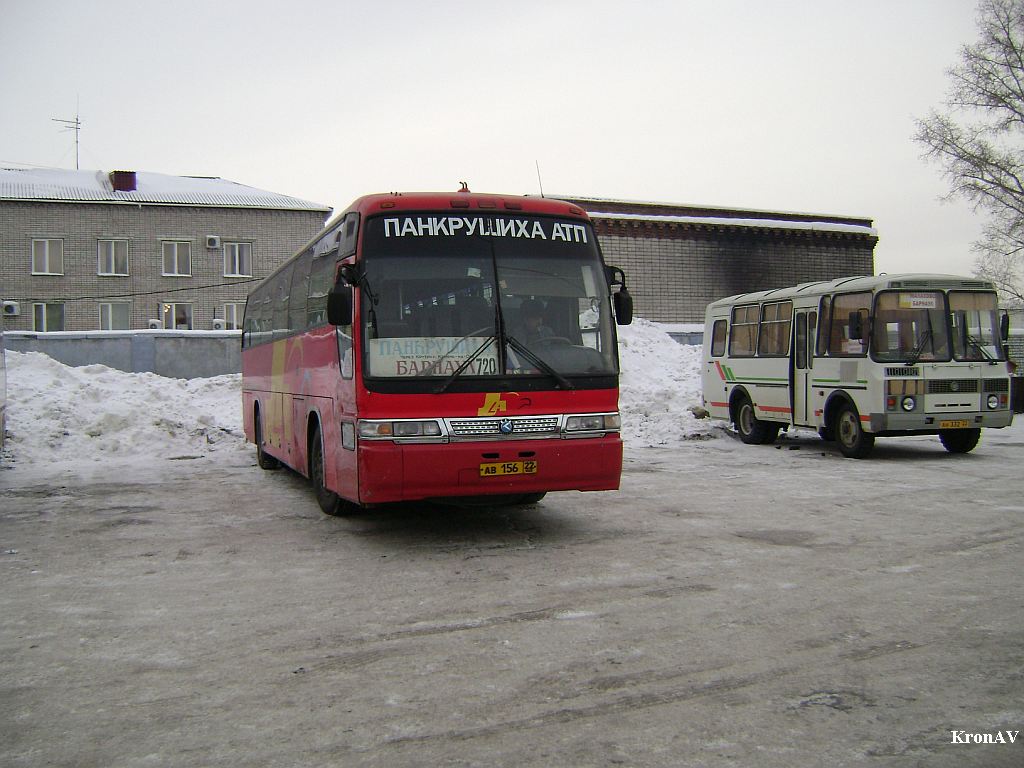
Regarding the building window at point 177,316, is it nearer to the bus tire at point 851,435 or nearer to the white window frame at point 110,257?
the white window frame at point 110,257

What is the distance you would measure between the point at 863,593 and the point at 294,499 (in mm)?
7185

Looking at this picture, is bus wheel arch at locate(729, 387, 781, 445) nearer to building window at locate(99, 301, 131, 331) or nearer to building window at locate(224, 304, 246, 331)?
building window at locate(224, 304, 246, 331)

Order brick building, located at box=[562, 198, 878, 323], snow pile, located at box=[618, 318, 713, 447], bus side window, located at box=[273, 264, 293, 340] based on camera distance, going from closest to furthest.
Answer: bus side window, located at box=[273, 264, 293, 340]
snow pile, located at box=[618, 318, 713, 447]
brick building, located at box=[562, 198, 878, 323]

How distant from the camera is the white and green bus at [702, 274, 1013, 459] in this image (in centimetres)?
1444

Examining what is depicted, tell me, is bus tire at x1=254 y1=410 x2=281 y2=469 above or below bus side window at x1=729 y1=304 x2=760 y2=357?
below

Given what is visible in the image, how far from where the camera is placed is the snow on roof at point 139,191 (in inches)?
1521

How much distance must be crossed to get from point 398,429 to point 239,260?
3493cm

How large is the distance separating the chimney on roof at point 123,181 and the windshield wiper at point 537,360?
36990 mm

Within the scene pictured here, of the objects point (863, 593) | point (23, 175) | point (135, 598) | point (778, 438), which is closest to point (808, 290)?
point (778, 438)

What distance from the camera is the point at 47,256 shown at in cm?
3838

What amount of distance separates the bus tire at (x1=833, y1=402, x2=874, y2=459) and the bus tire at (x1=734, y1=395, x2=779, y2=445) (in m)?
2.27

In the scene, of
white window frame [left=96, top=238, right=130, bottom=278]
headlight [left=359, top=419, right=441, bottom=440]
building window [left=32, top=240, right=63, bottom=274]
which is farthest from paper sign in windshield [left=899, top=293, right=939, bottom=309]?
building window [left=32, top=240, right=63, bottom=274]

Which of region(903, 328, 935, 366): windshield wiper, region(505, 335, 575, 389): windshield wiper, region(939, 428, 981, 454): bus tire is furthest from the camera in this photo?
region(939, 428, 981, 454): bus tire

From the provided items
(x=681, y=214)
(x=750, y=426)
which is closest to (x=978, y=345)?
(x=750, y=426)
